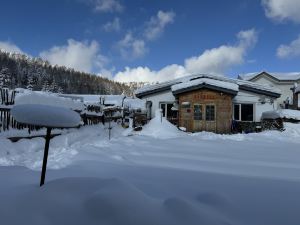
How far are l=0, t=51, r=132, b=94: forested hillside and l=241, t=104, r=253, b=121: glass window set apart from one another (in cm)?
8200

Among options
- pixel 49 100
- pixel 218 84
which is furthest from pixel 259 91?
pixel 49 100

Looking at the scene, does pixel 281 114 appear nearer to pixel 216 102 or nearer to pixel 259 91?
pixel 259 91

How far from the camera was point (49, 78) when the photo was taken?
113438mm

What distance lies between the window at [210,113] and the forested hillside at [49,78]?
268 ft

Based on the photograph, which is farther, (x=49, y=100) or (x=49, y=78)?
(x=49, y=78)

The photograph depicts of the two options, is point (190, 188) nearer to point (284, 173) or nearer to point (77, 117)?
point (77, 117)

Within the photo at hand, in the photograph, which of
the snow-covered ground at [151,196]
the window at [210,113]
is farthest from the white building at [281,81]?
the snow-covered ground at [151,196]

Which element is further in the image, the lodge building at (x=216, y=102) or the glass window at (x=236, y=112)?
the glass window at (x=236, y=112)

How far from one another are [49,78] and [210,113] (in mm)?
103056

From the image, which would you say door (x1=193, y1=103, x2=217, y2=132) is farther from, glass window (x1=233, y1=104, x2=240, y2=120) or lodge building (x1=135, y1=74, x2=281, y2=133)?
glass window (x1=233, y1=104, x2=240, y2=120)

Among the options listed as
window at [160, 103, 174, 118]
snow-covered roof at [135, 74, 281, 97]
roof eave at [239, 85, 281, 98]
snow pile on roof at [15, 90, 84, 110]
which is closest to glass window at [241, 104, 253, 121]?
roof eave at [239, 85, 281, 98]

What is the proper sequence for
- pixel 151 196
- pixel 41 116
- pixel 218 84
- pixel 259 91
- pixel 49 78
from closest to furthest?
pixel 41 116, pixel 151 196, pixel 218 84, pixel 259 91, pixel 49 78

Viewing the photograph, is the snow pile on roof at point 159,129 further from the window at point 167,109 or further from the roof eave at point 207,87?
the window at point 167,109

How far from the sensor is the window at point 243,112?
808 inches
